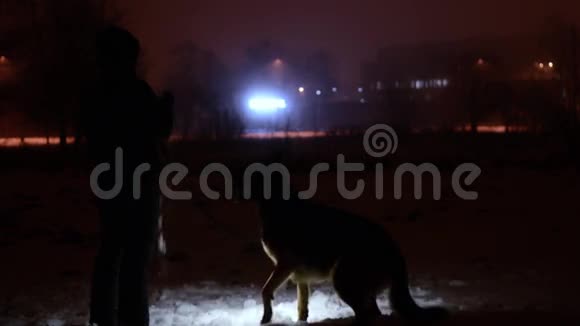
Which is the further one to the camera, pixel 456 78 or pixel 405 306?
pixel 456 78

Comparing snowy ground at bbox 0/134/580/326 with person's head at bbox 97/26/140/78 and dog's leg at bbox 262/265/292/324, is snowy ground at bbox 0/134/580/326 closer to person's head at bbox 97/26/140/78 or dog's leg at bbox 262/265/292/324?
dog's leg at bbox 262/265/292/324

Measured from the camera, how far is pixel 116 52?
427 cm

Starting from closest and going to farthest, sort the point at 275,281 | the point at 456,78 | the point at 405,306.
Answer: the point at 405,306, the point at 275,281, the point at 456,78

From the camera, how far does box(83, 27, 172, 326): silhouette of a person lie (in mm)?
4281

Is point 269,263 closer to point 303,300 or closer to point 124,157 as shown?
point 303,300

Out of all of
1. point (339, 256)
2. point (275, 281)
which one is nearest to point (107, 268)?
point (275, 281)

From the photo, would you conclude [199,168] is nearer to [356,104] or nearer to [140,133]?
[140,133]

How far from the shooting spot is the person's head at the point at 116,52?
426 cm

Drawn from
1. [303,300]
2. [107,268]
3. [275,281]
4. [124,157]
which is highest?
[124,157]

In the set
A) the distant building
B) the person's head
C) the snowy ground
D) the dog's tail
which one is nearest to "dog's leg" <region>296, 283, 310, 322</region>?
the snowy ground

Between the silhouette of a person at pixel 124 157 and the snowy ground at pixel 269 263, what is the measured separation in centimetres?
157

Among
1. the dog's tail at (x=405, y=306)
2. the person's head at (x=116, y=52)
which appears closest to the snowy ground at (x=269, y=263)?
the dog's tail at (x=405, y=306)

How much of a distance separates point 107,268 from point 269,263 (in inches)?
172

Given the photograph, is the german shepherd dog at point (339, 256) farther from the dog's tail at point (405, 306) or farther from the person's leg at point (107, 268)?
the person's leg at point (107, 268)
